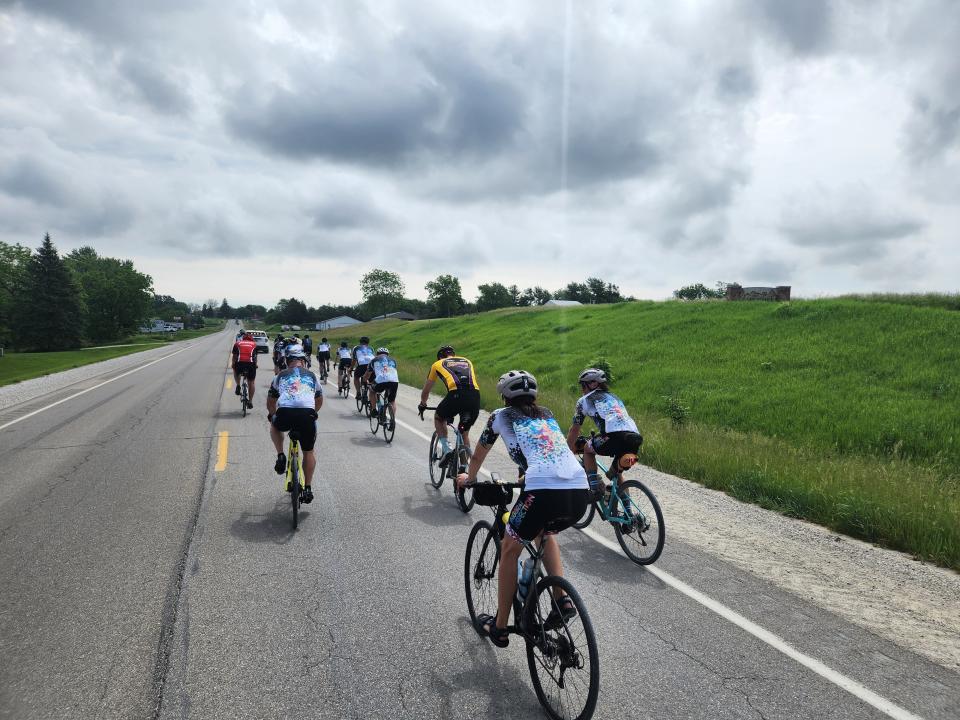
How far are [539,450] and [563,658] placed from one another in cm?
120

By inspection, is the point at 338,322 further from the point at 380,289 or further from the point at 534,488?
the point at 534,488

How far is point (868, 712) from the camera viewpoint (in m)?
3.18

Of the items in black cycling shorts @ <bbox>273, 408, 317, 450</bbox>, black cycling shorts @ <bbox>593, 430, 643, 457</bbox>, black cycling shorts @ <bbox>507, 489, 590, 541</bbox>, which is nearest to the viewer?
black cycling shorts @ <bbox>507, 489, 590, 541</bbox>

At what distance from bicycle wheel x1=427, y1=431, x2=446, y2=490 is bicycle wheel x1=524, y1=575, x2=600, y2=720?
4.71 metres

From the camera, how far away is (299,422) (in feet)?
21.9

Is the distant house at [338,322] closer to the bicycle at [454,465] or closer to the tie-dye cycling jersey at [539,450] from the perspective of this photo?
the bicycle at [454,465]

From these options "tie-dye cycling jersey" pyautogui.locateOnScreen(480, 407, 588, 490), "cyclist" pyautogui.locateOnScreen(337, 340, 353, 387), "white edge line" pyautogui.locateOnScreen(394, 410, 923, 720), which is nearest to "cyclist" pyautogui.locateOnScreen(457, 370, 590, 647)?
"tie-dye cycling jersey" pyautogui.locateOnScreen(480, 407, 588, 490)

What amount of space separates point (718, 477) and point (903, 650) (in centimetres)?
474

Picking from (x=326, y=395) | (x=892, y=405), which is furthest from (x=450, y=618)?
(x=326, y=395)

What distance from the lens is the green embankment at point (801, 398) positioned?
7.01 meters

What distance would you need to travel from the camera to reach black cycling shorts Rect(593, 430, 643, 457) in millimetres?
5660

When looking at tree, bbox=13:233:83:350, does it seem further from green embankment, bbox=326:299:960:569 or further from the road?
the road

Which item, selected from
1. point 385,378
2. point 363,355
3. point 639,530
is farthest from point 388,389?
point 639,530

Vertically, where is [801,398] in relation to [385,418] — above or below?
below
